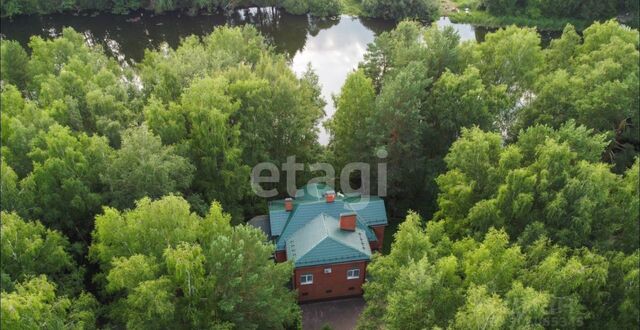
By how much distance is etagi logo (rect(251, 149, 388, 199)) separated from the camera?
108 ft

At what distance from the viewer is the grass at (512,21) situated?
68.2 metres

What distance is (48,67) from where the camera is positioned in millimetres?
37469

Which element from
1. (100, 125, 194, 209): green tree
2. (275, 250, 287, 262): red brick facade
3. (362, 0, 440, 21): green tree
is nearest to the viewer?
(100, 125, 194, 209): green tree

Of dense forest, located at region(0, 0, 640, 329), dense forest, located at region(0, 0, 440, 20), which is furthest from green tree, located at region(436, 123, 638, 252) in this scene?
dense forest, located at region(0, 0, 440, 20)

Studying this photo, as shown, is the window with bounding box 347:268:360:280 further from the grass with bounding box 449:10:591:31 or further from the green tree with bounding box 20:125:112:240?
the grass with bounding box 449:10:591:31

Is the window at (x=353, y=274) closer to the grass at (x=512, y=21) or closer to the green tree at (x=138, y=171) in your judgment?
the green tree at (x=138, y=171)

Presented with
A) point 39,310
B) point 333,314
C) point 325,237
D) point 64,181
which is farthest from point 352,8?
point 39,310

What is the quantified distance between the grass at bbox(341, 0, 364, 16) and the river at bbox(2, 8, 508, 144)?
89 cm

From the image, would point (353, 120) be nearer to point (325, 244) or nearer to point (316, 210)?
point (316, 210)

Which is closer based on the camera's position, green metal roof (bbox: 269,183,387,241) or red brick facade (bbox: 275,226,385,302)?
red brick facade (bbox: 275,226,385,302)

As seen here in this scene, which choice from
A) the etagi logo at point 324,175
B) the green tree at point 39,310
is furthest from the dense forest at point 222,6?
the green tree at point 39,310

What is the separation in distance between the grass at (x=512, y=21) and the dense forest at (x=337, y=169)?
35336 millimetres

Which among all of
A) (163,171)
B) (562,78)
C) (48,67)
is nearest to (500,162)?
(562,78)

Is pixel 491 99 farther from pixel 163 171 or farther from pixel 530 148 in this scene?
pixel 163 171
